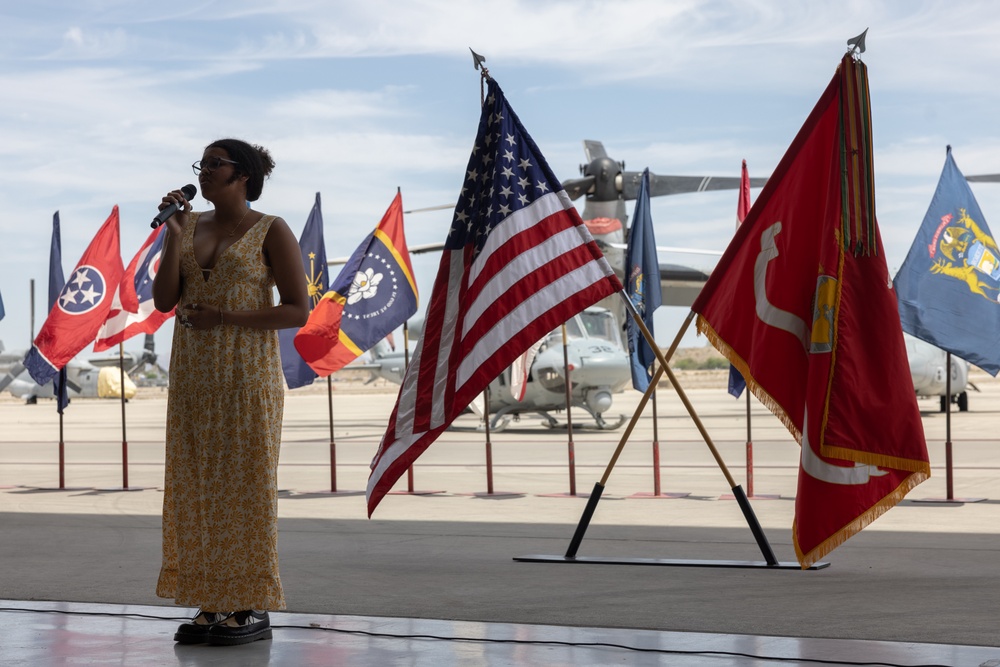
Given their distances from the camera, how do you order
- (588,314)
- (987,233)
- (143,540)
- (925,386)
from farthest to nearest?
(925,386) → (588,314) → (987,233) → (143,540)

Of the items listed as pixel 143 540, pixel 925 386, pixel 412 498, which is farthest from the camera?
pixel 925 386

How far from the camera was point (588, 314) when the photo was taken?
23.6 meters

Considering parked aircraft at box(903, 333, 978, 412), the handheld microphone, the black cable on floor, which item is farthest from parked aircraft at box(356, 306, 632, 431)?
the handheld microphone

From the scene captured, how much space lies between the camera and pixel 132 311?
12500 millimetres

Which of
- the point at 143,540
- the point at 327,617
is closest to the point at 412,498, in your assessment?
the point at 143,540

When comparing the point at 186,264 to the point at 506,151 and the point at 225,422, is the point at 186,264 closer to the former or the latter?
the point at 225,422

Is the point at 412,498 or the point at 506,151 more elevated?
the point at 506,151

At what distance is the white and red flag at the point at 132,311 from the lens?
40.8ft

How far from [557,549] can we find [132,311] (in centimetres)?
651

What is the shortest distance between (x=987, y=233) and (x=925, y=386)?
18653 millimetres

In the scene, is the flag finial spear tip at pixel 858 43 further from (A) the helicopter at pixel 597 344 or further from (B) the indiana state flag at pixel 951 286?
(A) the helicopter at pixel 597 344

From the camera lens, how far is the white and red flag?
1244 cm

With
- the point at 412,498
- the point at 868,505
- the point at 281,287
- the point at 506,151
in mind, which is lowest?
the point at 412,498

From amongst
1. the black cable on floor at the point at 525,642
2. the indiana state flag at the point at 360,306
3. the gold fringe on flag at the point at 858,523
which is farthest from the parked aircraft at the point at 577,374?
the black cable on floor at the point at 525,642
